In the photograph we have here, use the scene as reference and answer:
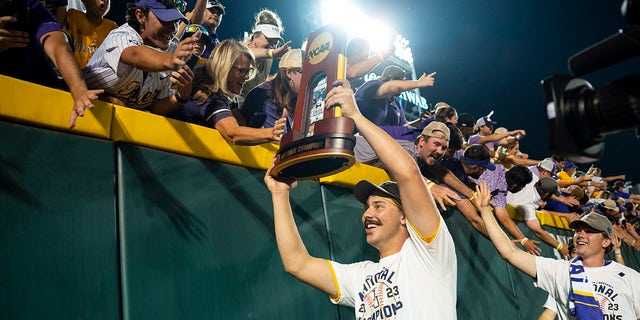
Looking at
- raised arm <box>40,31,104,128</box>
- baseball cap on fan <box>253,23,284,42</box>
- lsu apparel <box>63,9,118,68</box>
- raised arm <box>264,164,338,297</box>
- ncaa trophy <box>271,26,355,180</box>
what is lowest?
raised arm <box>264,164,338,297</box>

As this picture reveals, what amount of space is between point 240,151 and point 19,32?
1330 millimetres

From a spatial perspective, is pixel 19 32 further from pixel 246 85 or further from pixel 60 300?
pixel 246 85

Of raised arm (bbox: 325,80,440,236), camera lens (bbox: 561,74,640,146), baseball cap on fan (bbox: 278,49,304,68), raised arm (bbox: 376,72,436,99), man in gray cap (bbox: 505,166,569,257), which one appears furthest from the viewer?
man in gray cap (bbox: 505,166,569,257)

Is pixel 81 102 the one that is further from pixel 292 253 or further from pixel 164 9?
pixel 292 253

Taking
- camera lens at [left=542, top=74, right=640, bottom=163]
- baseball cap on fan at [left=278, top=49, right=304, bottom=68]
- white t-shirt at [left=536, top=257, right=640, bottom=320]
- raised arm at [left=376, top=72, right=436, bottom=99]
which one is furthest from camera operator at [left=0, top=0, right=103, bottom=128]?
white t-shirt at [left=536, top=257, right=640, bottom=320]

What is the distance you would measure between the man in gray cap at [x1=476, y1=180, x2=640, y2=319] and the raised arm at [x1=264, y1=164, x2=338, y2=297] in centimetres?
155

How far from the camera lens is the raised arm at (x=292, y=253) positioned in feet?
7.91

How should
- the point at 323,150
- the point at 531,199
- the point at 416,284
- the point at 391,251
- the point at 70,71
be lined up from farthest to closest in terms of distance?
the point at 531,199
the point at 391,251
the point at 70,71
the point at 416,284
the point at 323,150

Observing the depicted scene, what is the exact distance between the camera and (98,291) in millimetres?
2127

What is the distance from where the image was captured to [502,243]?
368 cm

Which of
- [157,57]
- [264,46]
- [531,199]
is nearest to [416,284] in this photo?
[157,57]

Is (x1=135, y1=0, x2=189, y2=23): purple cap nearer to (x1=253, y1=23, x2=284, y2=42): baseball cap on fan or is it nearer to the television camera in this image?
(x1=253, y1=23, x2=284, y2=42): baseball cap on fan

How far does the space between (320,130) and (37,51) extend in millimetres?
1659

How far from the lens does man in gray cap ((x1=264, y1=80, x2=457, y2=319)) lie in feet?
6.67
